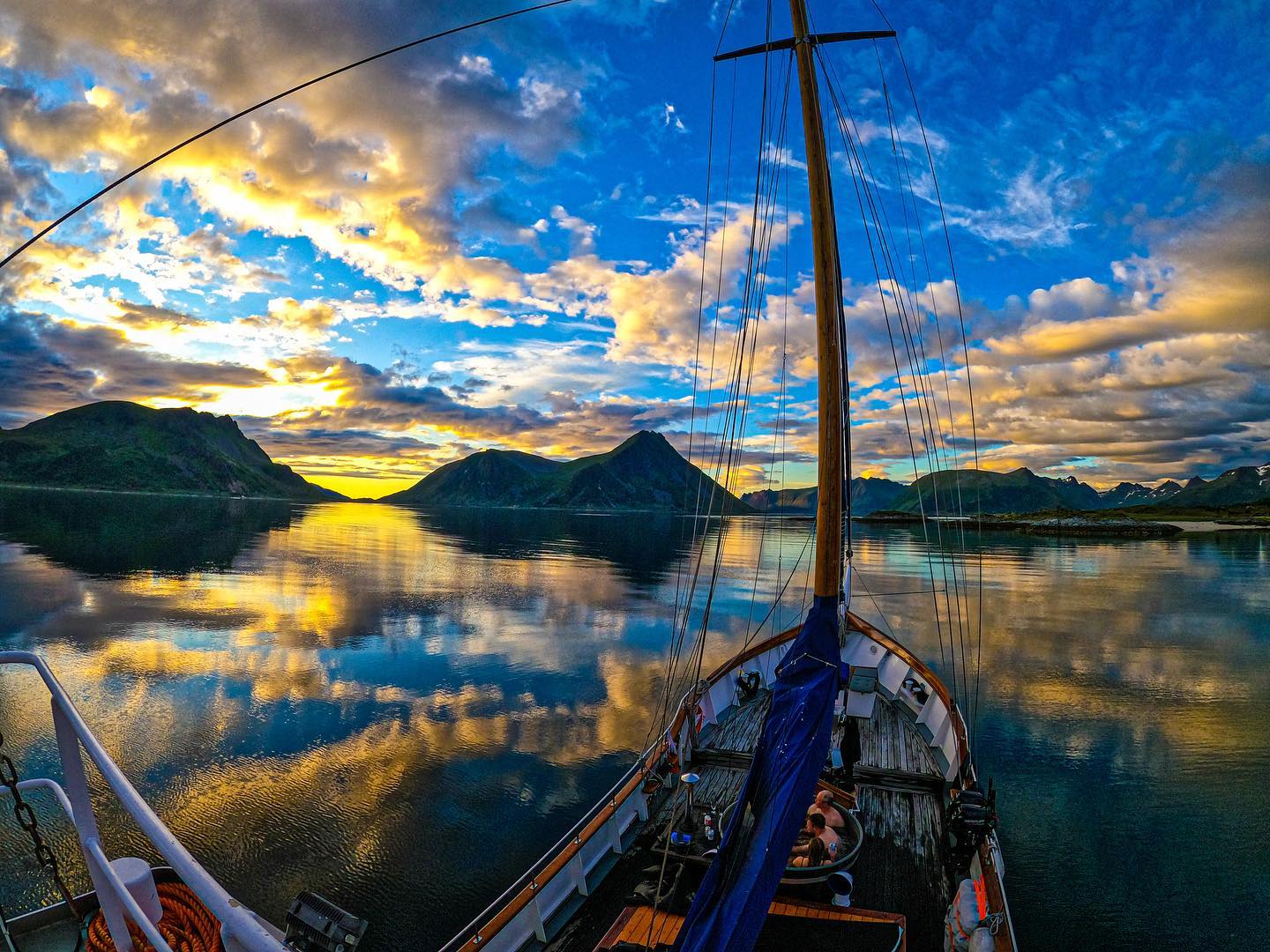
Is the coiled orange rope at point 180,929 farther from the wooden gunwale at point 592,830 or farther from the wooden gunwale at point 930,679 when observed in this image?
the wooden gunwale at point 930,679

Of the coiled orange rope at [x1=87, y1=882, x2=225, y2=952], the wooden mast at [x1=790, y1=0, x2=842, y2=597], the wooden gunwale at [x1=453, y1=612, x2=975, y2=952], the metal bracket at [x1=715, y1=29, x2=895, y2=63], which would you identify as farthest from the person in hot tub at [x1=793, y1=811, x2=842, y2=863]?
the metal bracket at [x1=715, y1=29, x2=895, y2=63]

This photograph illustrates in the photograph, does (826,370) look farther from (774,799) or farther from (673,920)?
(673,920)

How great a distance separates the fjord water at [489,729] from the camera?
40.7 ft

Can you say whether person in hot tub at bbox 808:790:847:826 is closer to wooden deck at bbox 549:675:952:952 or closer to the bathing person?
wooden deck at bbox 549:675:952:952

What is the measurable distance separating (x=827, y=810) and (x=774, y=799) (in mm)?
5088

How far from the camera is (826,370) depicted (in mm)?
7363

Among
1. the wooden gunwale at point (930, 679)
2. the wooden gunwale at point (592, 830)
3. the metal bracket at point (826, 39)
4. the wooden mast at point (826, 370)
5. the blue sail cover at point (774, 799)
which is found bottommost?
the wooden gunwale at point (592, 830)

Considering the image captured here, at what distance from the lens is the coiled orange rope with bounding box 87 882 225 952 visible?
199 inches

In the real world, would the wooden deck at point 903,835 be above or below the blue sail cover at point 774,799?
below

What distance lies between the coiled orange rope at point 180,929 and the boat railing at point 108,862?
1.17m

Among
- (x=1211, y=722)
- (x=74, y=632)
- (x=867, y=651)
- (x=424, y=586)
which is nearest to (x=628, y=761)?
(x=867, y=651)

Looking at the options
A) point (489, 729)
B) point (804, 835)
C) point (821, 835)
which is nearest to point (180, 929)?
point (804, 835)

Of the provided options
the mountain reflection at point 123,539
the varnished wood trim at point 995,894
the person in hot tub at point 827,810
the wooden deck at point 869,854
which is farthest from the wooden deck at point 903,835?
the mountain reflection at point 123,539

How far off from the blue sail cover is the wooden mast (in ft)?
1.76
